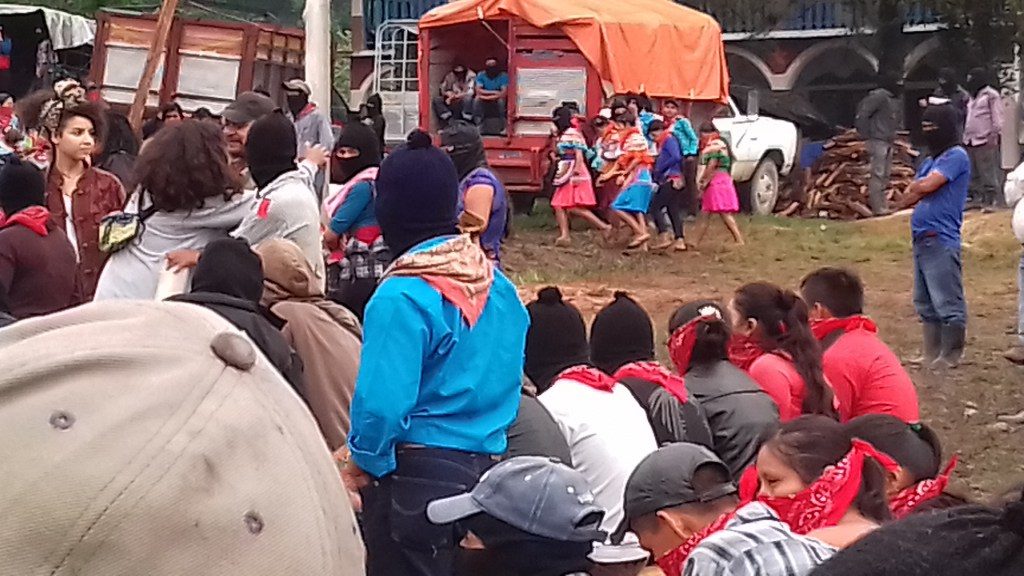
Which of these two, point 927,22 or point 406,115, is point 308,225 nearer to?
point 406,115

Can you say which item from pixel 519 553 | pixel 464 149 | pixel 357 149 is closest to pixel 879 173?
pixel 464 149

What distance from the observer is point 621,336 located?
5.14m

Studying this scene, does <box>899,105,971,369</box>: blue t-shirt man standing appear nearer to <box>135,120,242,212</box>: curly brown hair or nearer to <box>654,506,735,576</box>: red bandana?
<box>135,120,242,212</box>: curly brown hair

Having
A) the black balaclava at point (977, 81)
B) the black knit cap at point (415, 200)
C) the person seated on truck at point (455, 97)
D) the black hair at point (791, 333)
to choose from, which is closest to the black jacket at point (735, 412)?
the black hair at point (791, 333)

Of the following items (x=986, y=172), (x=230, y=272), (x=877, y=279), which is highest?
(x=230, y=272)

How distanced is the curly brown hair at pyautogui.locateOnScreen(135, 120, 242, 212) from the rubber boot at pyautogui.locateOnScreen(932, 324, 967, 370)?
5897mm

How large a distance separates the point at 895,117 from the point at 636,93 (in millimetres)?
4789

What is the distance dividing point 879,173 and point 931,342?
1072cm

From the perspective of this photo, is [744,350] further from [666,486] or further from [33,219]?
[33,219]

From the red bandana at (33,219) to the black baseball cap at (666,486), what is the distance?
2.62 metres

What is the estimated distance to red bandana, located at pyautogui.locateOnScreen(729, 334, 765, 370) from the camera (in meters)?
5.30

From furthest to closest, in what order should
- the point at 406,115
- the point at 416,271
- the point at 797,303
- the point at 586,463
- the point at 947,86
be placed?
the point at 947,86, the point at 406,115, the point at 797,303, the point at 586,463, the point at 416,271

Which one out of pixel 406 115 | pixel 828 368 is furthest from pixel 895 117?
pixel 828 368

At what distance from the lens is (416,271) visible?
12.5ft
